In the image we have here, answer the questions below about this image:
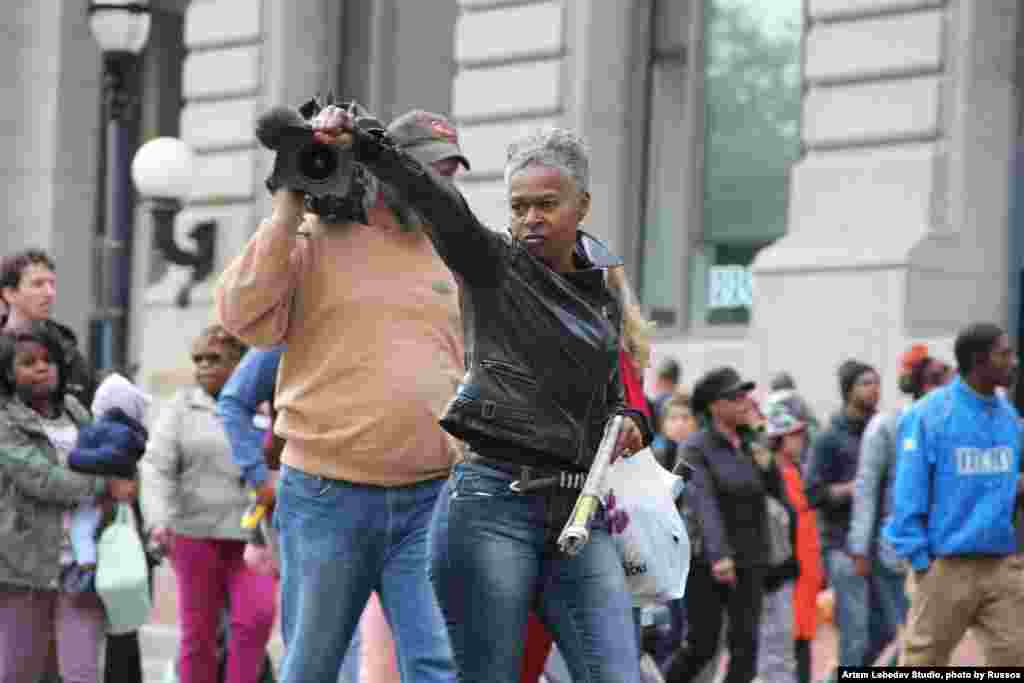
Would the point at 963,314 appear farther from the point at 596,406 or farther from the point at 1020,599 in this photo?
the point at 596,406

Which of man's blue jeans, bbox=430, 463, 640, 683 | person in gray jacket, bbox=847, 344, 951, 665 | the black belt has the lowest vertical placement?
person in gray jacket, bbox=847, 344, 951, 665

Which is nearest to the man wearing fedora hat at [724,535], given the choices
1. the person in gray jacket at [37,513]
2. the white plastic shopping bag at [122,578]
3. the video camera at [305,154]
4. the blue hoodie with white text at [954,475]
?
the blue hoodie with white text at [954,475]

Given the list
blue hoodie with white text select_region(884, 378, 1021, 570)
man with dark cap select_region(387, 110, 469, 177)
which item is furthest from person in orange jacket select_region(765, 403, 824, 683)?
man with dark cap select_region(387, 110, 469, 177)

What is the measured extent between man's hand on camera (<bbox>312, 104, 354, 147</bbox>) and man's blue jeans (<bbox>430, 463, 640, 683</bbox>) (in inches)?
37.2

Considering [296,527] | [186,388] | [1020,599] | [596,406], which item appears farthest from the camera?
[186,388]

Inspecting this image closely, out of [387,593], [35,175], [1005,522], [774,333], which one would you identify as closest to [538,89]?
[774,333]

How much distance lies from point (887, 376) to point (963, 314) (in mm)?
822

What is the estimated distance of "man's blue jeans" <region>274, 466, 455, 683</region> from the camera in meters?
6.46

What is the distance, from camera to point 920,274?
16250 millimetres

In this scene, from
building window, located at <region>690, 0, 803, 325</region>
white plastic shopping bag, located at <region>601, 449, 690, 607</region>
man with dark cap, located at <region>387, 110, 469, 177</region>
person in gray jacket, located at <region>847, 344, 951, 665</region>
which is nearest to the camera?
white plastic shopping bag, located at <region>601, 449, 690, 607</region>

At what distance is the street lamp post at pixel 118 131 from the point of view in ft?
49.6

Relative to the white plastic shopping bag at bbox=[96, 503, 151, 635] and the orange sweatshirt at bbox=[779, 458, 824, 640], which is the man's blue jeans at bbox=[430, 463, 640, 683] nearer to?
the white plastic shopping bag at bbox=[96, 503, 151, 635]

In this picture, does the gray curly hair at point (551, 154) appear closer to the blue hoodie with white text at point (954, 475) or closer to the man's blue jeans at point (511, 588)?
the man's blue jeans at point (511, 588)

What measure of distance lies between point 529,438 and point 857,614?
6.69m
